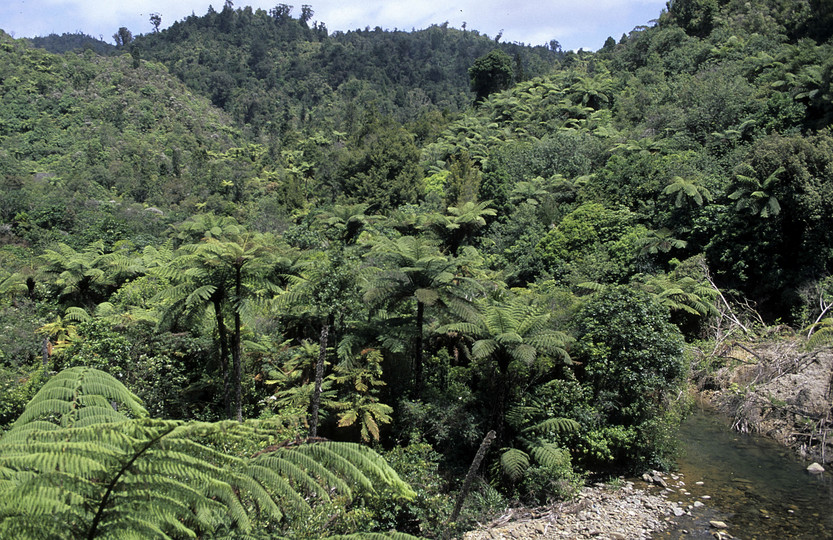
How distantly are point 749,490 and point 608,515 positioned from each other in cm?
295

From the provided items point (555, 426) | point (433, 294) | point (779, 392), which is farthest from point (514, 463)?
point (779, 392)

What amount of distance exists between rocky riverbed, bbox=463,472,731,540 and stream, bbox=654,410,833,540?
15 cm

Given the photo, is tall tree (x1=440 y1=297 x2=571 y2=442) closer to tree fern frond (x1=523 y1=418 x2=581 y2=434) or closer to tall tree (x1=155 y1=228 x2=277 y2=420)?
tree fern frond (x1=523 y1=418 x2=581 y2=434)

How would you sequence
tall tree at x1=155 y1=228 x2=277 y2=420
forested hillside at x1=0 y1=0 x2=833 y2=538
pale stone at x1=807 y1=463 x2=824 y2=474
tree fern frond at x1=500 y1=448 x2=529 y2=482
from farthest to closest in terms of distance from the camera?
pale stone at x1=807 y1=463 x2=824 y2=474
tree fern frond at x1=500 y1=448 x2=529 y2=482
tall tree at x1=155 y1=228 x2=277 y2=420
forested hillside at x1=0 y1=0 x2=833 y2=538

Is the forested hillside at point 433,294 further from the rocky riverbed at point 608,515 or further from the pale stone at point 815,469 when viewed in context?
the pale stone at point 815,469

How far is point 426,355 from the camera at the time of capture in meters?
13.2

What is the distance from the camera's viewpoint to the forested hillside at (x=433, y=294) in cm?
545

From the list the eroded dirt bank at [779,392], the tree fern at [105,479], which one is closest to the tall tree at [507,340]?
the eroded dirt bank at [779,392]

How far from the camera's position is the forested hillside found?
545 cm

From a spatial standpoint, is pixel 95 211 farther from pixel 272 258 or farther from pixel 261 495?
pixel 261 495

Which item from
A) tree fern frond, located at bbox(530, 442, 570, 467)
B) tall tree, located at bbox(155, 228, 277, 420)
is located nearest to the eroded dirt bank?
tree fern frond, located at bbox(530, 442, 570, 467)

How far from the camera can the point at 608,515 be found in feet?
32.3

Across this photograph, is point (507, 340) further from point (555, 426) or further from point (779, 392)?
point (779, 392)

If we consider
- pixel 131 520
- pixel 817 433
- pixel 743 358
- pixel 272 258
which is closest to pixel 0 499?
pixel 131 520
